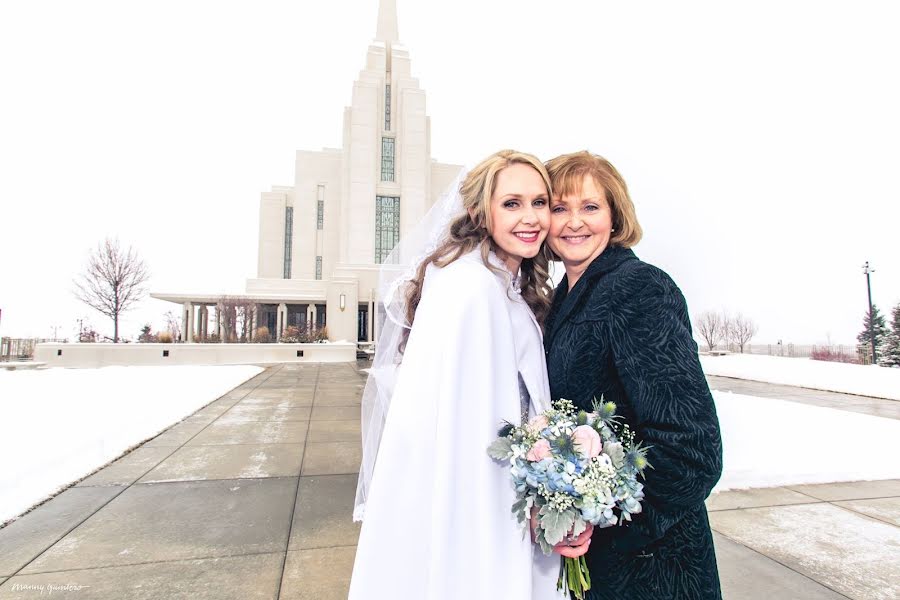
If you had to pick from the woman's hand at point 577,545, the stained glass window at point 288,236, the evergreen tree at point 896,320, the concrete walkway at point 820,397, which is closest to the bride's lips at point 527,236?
the woman's hand at point 577,545

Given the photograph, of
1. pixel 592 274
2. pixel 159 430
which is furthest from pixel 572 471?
pixel 159 430

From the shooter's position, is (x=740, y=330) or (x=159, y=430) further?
(x=740, y=330)

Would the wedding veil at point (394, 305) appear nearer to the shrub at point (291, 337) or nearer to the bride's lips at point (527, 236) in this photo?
the bride's lips at point (527, 236)

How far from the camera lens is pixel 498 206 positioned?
1.82m

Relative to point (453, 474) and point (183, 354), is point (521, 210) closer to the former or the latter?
point (453, 474)

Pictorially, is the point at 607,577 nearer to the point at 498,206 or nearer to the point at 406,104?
the point at 498,206

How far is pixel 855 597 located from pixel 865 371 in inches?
651

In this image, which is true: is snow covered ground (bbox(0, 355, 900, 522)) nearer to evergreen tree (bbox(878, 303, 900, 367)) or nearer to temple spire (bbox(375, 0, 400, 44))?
evergreen tree (bbox(878, 303, 900, 367))

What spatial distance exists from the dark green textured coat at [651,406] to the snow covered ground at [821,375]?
13.8m

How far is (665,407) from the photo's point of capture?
50.1 inches

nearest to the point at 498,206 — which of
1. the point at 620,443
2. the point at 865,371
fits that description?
the point at 620,443

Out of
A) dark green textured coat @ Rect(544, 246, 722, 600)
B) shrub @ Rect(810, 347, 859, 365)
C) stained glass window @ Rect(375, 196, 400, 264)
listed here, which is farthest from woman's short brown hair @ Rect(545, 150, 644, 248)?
shrub @ Rect(810, 347, 859, 365)

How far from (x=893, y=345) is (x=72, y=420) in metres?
41.3

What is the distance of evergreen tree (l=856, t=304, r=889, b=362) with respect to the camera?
32325mm
